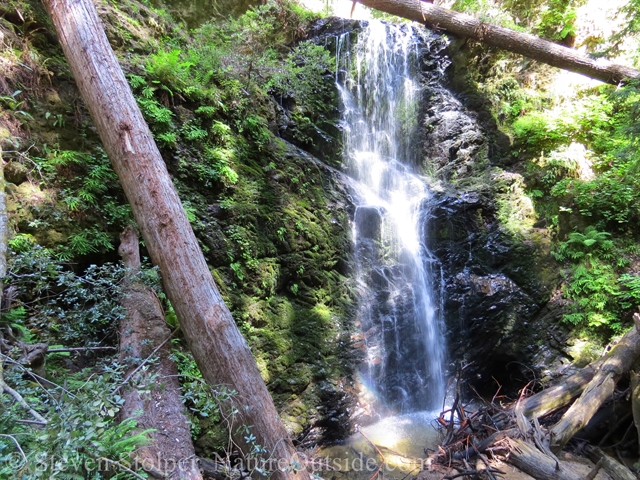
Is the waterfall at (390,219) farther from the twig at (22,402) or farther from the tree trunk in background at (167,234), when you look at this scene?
the twig at (22,402)

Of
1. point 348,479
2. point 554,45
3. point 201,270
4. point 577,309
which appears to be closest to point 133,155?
point 201,270

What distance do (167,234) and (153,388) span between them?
153 centimetres

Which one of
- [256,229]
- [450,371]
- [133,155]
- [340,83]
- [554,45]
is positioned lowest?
[450,371]

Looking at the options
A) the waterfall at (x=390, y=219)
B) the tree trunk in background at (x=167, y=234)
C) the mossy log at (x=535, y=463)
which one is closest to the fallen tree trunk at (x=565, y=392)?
the mossy log at (x=535, y=463)

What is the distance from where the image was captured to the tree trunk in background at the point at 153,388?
2.24 metres

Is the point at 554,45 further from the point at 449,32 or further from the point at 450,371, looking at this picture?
the point at 450,371

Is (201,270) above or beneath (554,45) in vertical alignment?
beneath

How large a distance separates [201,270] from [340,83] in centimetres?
892

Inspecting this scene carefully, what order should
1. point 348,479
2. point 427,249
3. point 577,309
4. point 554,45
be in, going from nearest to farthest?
1. point 348,479
2. point 577,309
3. point 427,249
4. point 554,45

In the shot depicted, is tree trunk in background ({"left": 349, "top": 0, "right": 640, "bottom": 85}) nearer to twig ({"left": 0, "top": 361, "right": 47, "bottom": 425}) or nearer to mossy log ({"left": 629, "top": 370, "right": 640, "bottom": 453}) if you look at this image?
mossy log ({"left": 629, "top": 370, "right": 640, "bottom": 453})

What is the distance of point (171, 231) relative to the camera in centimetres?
322

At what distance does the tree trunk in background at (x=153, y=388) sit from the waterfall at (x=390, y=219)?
3908 millimetres

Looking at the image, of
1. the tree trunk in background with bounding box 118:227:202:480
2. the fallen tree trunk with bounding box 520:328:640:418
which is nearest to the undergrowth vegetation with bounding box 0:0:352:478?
the tree trunk in background with bounding box 118:227:202:480

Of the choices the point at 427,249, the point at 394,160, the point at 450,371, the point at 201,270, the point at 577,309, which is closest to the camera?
the point at 201,270
